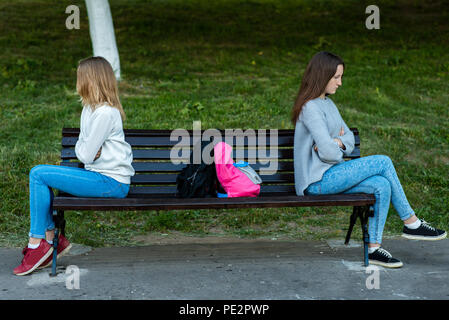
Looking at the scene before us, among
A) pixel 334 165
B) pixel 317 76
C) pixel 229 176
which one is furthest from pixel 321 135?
pixel 229 176

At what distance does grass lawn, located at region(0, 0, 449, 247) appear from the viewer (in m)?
5.73

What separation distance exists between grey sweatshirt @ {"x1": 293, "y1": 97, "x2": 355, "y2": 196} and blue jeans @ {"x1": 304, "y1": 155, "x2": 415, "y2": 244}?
75mm

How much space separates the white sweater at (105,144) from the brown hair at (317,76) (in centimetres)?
125

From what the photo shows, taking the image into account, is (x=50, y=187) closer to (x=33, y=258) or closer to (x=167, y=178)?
(x=33, y=258)

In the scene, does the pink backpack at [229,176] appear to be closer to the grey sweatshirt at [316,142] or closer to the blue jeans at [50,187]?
the grey sweatshirt at [316,142]

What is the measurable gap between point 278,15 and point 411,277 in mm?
11354

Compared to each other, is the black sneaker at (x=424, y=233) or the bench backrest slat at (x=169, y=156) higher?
the bench backrest slat at (x=169, y=156)

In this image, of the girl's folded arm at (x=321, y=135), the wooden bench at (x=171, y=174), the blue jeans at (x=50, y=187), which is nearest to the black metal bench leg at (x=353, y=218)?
the wooden bench at (x=171, y=174)

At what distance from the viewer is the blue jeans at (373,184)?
436 cm

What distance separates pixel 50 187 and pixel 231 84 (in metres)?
→ 5.66

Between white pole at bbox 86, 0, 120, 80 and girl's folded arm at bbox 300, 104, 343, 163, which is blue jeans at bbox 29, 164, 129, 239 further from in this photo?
white pole at bbox 86, 0, 120, 80

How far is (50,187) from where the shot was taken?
4.20 meters

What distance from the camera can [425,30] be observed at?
1322 centimetres

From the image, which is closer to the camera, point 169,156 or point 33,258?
point 33,258
